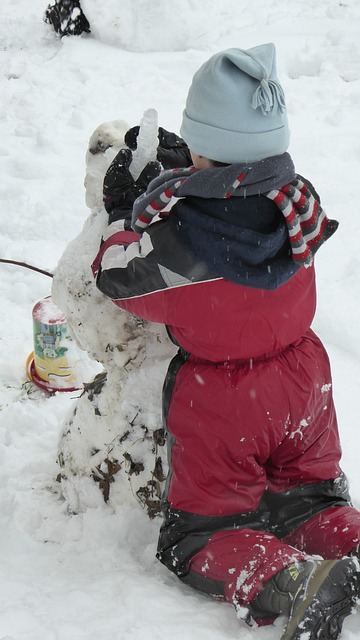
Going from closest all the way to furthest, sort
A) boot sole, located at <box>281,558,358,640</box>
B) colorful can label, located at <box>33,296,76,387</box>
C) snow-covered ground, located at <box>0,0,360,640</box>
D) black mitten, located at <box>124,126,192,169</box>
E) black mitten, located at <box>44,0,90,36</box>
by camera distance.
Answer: boot sole, located at <box>281,558,358,640</box>, snow-covered ground, located at <box>0,0,360,640</box>, black mitten, located at <box>124,126,192,169</box>, colorful can label, located at <box>33,296,76,387</box>, black mitten, located at <box>44,0,90,36</box>

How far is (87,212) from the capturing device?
494cm

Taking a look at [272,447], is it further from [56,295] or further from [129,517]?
[56,295]

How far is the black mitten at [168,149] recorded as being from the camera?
2.37 metres

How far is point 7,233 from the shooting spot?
468 centimetres

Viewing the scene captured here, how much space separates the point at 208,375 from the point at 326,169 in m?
3.53

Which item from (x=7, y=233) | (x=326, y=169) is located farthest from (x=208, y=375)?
(x=326, y=169)

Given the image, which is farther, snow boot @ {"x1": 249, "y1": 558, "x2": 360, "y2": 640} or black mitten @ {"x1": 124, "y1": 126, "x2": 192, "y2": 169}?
black mitten @ {"x1": 124, "y1": 126, "x2": 192, "y2": 169}

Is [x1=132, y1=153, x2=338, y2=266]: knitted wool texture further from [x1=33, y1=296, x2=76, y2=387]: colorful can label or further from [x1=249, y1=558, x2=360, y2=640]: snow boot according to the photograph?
[x1=33, y1=296, x2=76, y2=387]: colorful can label

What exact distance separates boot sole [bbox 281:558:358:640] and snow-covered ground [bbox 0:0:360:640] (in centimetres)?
7

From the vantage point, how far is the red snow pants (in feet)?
6.91

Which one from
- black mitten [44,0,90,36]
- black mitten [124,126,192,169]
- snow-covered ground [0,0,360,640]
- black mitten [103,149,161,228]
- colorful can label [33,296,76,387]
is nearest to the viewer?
snow-covered ground [0,0,360,640]

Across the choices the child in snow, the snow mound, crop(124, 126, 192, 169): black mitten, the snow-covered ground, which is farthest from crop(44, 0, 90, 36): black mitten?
the child in snow

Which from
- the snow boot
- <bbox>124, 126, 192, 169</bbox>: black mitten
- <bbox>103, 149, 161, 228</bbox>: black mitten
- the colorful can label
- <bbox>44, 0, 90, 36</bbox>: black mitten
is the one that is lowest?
the colorful can label

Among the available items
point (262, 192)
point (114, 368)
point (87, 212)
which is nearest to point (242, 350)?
point (262, 192)
